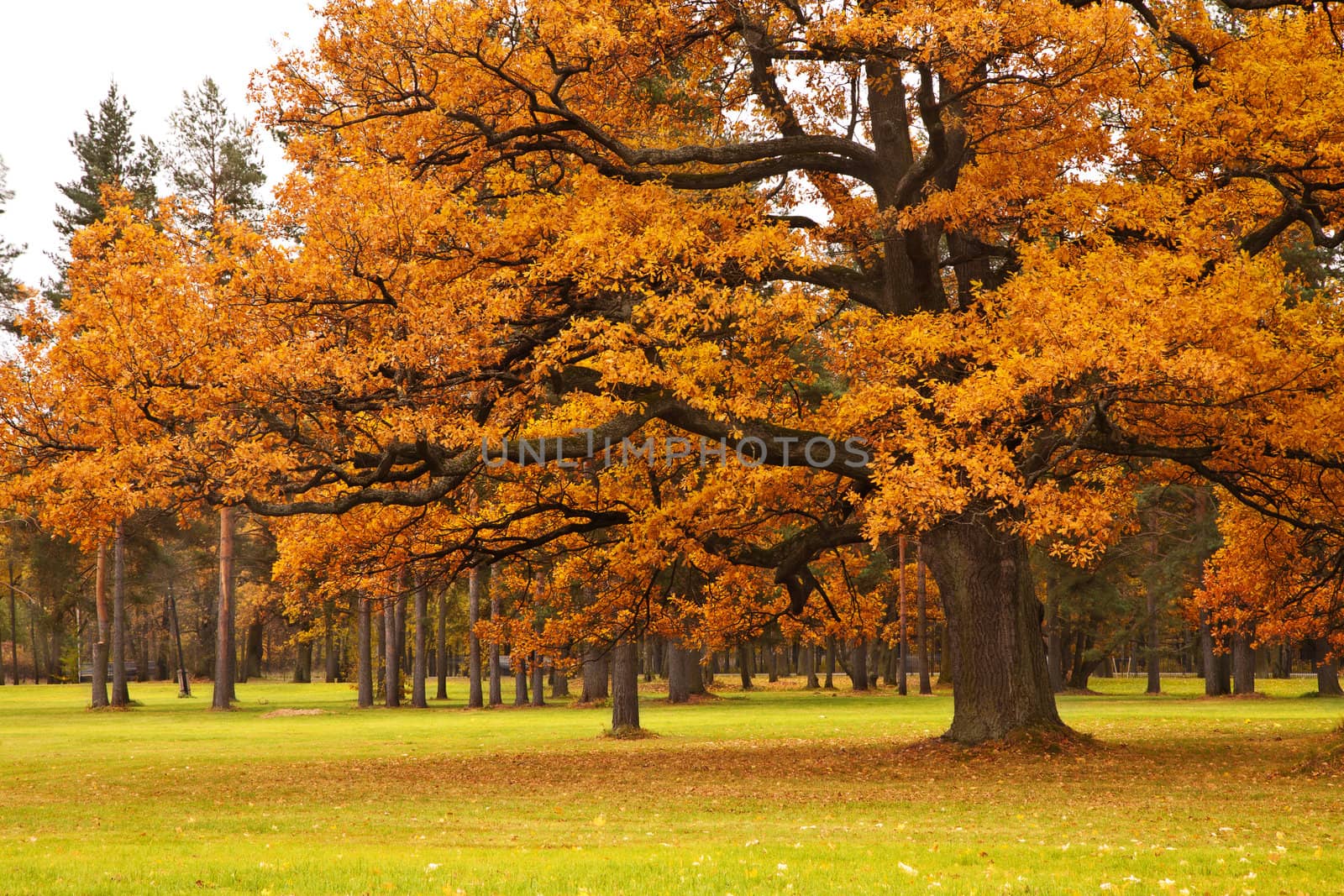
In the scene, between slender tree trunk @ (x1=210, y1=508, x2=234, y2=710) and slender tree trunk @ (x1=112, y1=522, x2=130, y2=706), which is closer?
slender tree trunk @ (x1=210, y1=508, x2=234, y2=710)

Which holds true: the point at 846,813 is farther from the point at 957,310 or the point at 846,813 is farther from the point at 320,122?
the point at 320,122

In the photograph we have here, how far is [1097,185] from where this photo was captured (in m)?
17.6

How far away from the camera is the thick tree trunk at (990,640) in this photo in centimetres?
1877

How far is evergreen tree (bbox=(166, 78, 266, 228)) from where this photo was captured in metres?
45.5

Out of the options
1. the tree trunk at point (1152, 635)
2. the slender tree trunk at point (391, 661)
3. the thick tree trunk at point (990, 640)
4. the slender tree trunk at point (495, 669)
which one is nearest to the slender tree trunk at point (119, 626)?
the slender tree trunk at point (391, 661)

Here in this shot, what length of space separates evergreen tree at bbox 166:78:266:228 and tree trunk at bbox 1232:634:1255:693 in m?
40.3

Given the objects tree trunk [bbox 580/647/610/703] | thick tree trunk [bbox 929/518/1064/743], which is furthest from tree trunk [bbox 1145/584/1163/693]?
thick tree trunk [bbox 929/518/1064/743]

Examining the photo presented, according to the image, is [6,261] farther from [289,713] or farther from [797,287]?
[797,287]

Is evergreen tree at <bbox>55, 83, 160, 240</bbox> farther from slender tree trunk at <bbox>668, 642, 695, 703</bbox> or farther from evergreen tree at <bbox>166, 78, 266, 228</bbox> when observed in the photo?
slender tree trunk at <bbox>668, 642, 695, 703</bbox>

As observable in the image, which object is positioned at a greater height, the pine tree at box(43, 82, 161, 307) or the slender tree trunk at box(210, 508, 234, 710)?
the pine tree at box(43, 82, 161, 307)

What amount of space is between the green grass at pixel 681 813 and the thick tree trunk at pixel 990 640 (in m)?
0.75

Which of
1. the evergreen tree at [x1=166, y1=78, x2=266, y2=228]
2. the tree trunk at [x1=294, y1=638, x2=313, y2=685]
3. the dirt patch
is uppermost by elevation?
the evergreen tree at [x1=166, y1=78, x2=266, y2=228]

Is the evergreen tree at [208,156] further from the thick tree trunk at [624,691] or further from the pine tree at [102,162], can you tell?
the thick tree trunk at [624,691]

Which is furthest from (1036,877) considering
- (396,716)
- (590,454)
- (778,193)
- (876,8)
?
(396,716)
